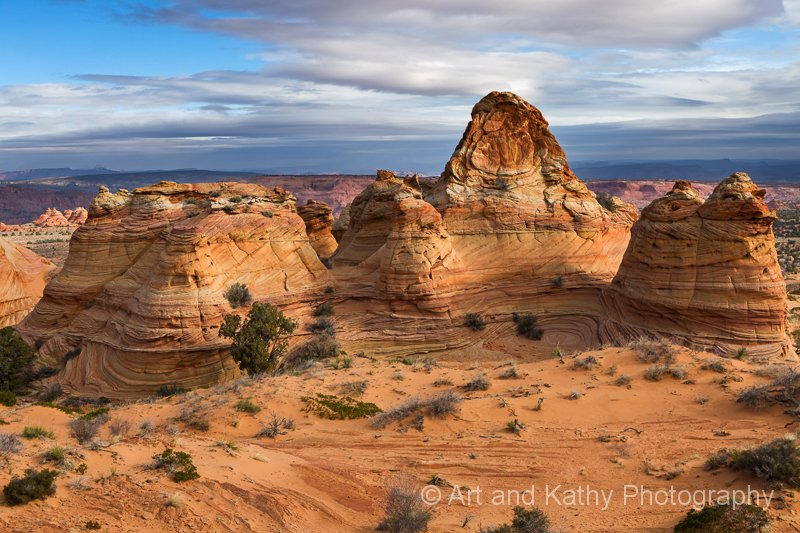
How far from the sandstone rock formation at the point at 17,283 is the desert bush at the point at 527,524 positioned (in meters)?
42.5

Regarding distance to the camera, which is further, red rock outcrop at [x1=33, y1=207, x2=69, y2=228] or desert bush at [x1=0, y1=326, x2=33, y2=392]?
red rock outcrop at [x1=33, y1=207, x2=69, y2=228]

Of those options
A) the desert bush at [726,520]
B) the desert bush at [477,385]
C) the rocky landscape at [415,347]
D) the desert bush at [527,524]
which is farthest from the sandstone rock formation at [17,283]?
the desert bush at [726,520]

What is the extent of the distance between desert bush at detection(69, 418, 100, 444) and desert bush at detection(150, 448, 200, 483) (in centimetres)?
304

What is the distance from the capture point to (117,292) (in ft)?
93.9

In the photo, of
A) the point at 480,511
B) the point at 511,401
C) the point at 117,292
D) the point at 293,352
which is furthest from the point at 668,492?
the point at 117,292

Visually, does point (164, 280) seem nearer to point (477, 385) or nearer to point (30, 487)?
point (477, 385)

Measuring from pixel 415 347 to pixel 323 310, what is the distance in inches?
203

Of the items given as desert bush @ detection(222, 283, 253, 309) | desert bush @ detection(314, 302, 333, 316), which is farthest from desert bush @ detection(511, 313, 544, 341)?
desert bush @ detection(222, 283, 253, 309)

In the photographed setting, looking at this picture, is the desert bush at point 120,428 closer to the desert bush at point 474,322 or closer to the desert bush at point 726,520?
the desert bush at point 726,520

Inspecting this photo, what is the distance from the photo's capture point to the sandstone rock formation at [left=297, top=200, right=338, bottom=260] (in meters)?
42.0

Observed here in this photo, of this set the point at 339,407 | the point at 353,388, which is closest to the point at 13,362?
the point at 353,388

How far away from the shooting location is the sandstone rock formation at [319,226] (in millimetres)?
41969

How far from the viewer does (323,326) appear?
1128 inches

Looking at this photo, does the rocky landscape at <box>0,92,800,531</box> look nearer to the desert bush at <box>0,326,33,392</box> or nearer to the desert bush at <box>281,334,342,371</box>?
the desert bush at <box>281,334,342,371</box>
